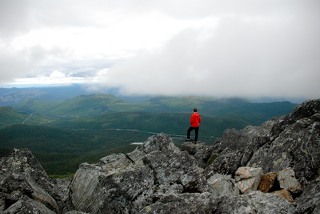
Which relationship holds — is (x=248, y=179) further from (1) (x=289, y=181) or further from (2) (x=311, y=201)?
(2) (x=311, y=201)

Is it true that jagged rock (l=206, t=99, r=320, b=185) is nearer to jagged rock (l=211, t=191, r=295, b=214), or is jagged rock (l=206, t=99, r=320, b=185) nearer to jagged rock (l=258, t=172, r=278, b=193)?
jagged rock (l=258, t=172, r=278, b=193)

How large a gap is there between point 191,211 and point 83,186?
1143 centimetres

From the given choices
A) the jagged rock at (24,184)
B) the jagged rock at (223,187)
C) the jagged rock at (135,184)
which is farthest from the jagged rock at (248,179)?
the jagged rock at (24,184)

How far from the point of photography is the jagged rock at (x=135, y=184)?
2244cm

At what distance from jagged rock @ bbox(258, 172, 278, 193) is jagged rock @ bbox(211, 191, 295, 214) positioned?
470 cm

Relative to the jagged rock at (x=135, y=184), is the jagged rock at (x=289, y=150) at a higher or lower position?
higher

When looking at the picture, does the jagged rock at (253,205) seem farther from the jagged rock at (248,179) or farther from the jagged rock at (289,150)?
the jagged rock at (289,150)

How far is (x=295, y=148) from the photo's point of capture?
89.6 feet

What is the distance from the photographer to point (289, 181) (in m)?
22.8

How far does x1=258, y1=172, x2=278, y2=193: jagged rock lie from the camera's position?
76.4 feet

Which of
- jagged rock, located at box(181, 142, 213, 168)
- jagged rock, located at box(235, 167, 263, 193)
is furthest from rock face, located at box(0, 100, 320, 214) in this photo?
jagged rock, located at box(181, 142, 213, 168)

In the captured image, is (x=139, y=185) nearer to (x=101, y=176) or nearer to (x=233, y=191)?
(x=101, y=176)

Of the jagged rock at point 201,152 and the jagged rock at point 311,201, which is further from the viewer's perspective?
the jagged rock at point 201,152

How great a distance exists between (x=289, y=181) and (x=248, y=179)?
2.97m
